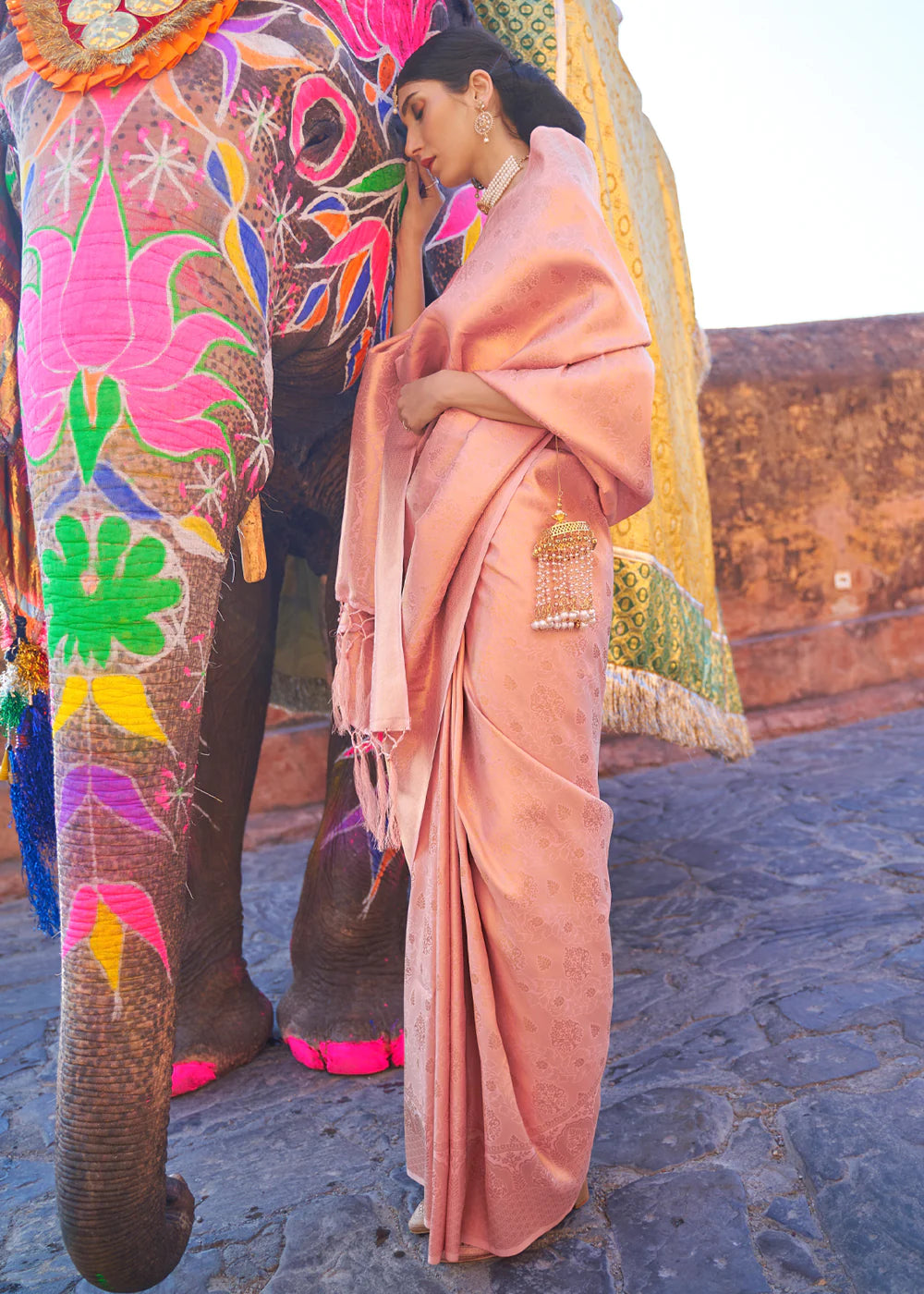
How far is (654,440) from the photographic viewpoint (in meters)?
2.58

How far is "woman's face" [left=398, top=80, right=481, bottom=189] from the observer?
66.5 inches

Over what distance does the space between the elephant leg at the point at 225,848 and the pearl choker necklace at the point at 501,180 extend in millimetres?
890

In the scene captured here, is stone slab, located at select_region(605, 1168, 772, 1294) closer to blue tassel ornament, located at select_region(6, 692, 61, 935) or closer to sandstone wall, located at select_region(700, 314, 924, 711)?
blue tassel ornament, located at select_region(6, 692, 61, 935)

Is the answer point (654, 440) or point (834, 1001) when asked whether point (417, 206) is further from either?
point (834, 1001)

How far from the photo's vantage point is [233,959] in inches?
90.3

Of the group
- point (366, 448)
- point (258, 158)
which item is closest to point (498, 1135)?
point (366, 448)

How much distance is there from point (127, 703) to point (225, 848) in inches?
44.8

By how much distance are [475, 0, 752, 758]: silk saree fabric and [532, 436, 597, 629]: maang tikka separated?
0.73 m

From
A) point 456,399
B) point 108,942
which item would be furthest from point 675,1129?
point 456,399

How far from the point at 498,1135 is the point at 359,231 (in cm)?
147

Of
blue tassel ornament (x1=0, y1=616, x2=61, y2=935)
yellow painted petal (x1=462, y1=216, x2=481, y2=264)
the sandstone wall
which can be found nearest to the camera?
blue tassel ornament (x1=0, y1=616, x2=61, y2=935)

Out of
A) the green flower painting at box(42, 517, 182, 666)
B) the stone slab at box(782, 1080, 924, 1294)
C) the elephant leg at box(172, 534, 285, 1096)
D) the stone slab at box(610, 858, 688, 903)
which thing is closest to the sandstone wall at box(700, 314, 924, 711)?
the stone slab at box(610, 858, 688, 903)

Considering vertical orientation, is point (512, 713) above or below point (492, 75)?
below

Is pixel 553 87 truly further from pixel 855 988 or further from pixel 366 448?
pixel 855 988
